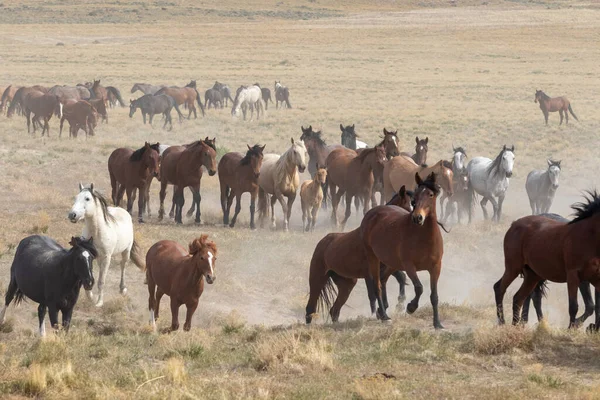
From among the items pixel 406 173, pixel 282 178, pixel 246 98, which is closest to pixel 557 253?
pixel 406 173

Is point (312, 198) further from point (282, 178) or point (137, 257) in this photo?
point (137, 257)

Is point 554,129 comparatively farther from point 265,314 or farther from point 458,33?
point 458,33

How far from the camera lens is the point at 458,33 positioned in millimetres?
89000

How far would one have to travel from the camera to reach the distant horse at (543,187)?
2061 centimetres

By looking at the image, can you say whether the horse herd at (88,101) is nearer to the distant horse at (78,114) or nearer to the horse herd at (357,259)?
the distant horse at (78,114)

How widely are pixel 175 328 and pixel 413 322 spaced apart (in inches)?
114

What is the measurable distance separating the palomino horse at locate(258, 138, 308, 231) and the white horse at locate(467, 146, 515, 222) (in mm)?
4480

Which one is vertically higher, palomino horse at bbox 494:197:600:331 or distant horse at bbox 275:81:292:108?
palomino horse at bbox 494:197:600:331

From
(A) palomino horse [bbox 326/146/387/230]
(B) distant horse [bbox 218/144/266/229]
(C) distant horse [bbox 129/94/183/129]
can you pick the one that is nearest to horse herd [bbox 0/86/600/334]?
(B) distant horse [bbox 218/144/266/229]

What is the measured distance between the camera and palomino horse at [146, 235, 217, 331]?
10664mm

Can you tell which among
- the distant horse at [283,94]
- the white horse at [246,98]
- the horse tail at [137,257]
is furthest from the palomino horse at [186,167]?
the distant horse at [283,94]

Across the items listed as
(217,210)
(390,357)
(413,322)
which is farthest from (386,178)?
(390,357)

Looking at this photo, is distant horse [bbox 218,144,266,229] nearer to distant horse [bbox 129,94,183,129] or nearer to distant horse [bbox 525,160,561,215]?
distant horse [bbox 525,160,561,215]

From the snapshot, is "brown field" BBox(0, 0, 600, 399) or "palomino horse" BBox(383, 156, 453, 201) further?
"palomino horse" BBox(383, 156, 453, 201)
